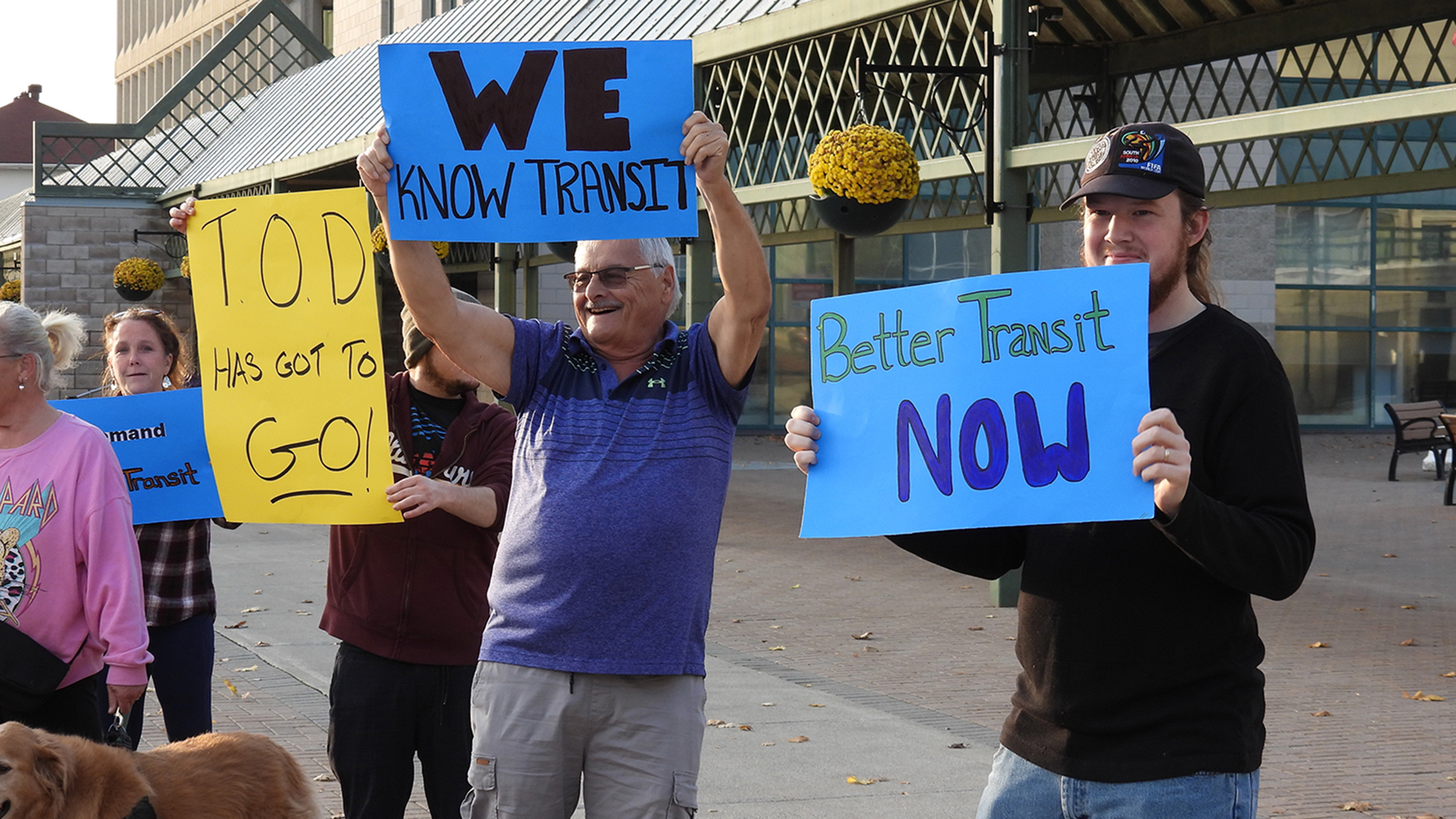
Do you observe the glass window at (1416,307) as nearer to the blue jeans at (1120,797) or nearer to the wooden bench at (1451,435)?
the wooden bench at (1451,435)

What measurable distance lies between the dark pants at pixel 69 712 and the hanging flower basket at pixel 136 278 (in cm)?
2567

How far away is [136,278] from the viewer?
1091 inches

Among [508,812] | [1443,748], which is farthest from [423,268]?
[1443,748]

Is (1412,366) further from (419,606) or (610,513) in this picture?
(610,513)

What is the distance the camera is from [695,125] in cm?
310

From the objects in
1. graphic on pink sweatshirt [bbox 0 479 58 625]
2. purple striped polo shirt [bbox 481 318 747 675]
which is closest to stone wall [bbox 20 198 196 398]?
graphic on pink sweatshirt [bbox 0 479 58 625]

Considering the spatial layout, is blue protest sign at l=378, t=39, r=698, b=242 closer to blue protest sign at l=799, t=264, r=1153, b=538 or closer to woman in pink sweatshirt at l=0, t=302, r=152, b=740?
blue protest sign at l=799, t=264, r=1153, b=538

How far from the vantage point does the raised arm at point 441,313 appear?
3078 millimetres

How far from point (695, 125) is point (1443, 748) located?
560 cm

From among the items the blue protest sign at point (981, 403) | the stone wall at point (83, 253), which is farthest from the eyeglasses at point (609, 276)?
the stone wall at point (83, 253)

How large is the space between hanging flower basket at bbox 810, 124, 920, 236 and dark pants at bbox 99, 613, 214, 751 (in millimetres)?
6355

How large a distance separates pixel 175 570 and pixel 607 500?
7.79 feet

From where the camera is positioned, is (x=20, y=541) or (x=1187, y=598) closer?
(x=1187, y=598)

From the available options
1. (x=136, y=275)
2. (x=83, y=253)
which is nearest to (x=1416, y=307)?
(x=136, y=275)
